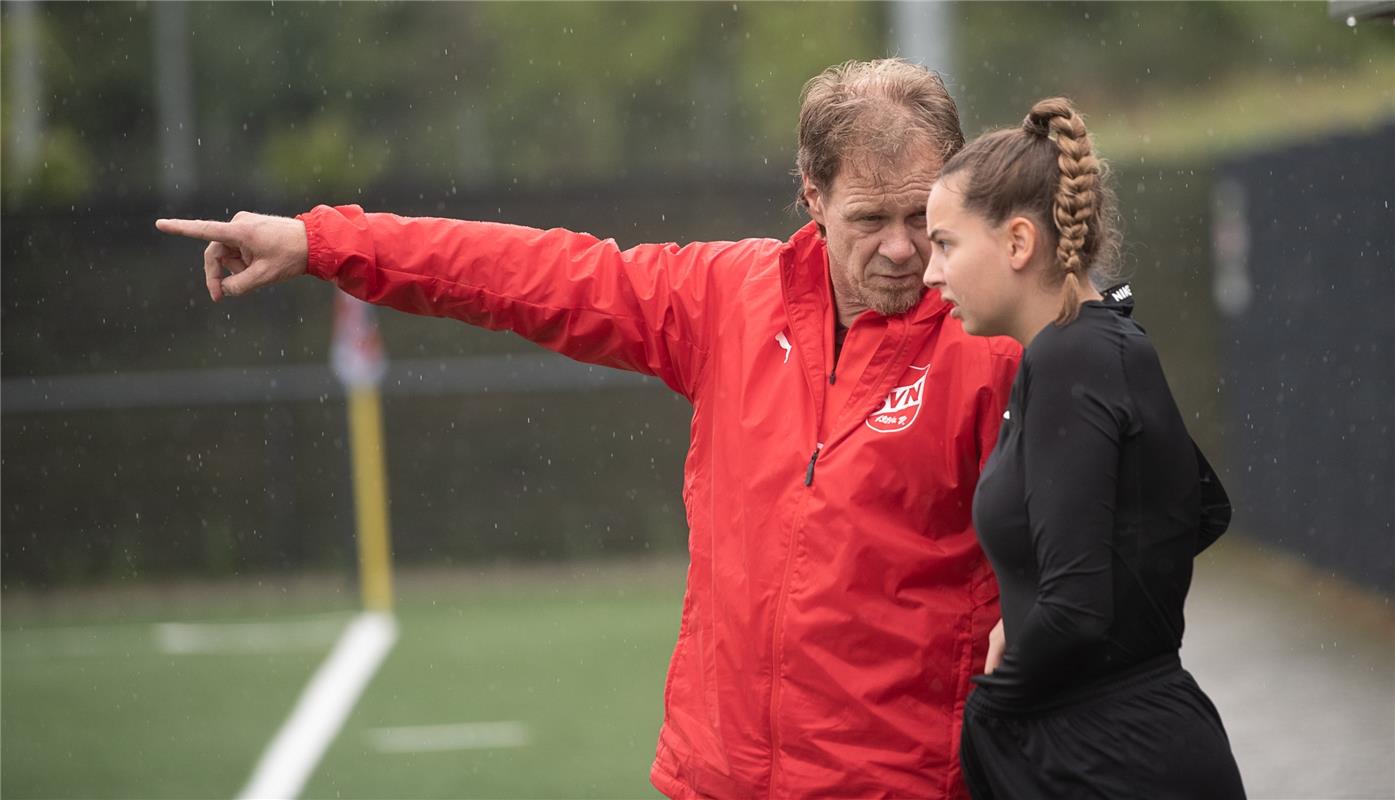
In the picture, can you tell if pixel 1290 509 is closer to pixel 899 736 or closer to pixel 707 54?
pixel 899 736

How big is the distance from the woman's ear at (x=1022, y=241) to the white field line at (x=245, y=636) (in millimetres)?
7673

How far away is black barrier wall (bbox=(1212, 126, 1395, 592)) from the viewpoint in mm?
8734

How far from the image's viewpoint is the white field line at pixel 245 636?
9477mm

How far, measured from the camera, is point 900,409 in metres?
2.54

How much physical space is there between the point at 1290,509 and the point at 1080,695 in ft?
28.3

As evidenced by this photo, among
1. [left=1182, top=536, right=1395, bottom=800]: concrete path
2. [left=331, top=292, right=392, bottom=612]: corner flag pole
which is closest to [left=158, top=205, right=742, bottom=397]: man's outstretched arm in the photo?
[left=1182, top=536, right=1395, bottom=800]: concrete path

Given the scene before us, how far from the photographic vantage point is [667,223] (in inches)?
466

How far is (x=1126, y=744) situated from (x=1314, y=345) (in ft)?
27.2

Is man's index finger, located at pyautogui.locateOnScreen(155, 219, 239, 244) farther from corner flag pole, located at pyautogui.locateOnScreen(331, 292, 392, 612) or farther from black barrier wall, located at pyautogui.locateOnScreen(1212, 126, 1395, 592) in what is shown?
corner flag pole, located at pyautogui.locateOnScreen(331, 292, 392, 612)

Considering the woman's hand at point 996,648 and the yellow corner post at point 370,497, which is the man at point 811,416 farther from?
the yellow corner post at point 370,497

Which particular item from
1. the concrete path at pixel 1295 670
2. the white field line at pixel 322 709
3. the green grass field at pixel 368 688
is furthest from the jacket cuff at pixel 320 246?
the concrete path at pixel 1295 670

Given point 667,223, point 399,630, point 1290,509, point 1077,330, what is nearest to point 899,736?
point 1077,330

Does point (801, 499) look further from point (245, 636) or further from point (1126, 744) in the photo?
point (245, 636)

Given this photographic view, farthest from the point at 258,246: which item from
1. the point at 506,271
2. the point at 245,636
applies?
the point at 245,636
